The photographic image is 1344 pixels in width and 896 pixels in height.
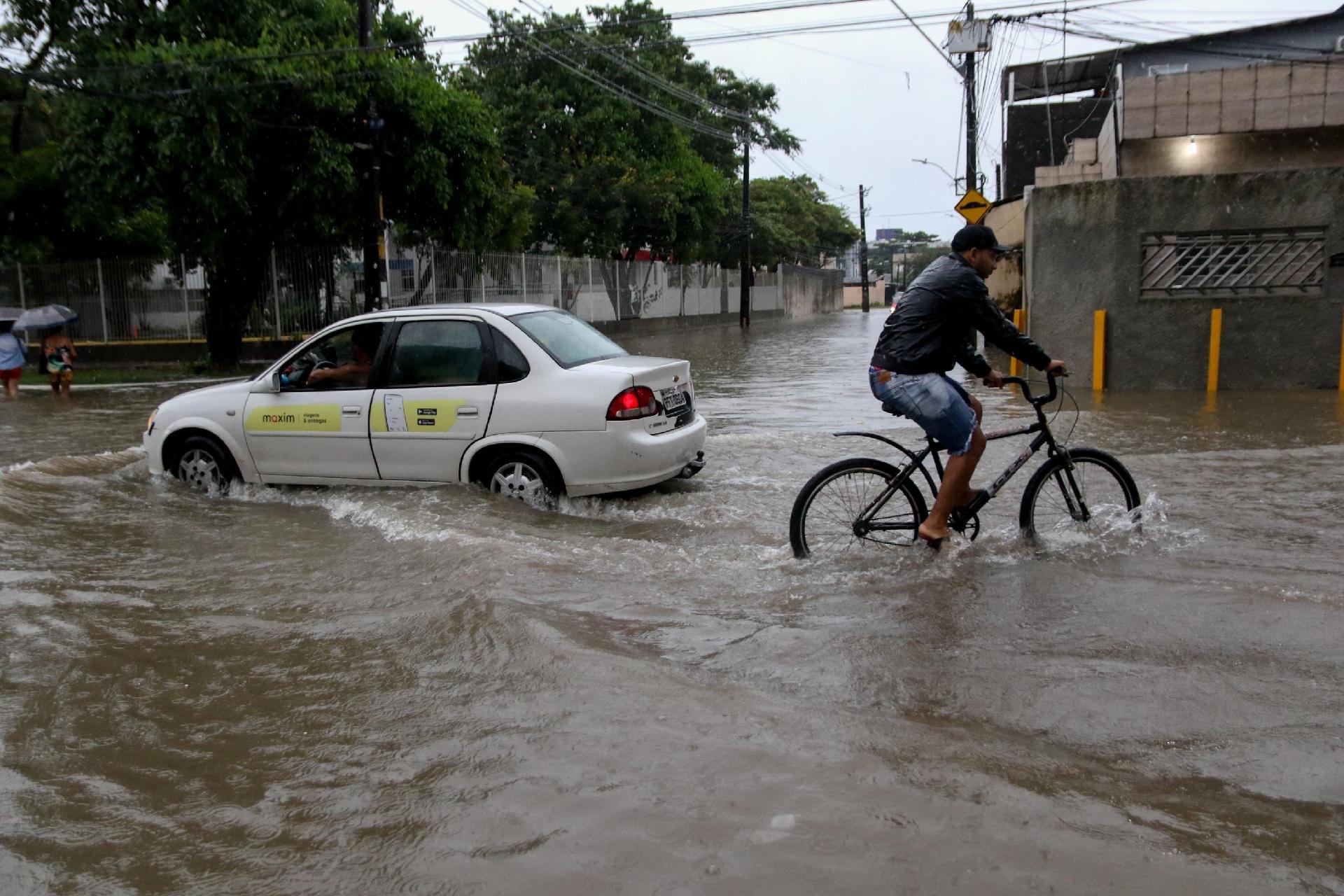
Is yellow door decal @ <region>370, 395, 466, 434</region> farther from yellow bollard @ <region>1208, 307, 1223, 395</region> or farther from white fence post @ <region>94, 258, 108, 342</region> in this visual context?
white fence post @ <region>94, 258, 108, 342</region>

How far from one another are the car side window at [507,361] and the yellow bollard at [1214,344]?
9320 mm

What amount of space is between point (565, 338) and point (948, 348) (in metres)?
2.96

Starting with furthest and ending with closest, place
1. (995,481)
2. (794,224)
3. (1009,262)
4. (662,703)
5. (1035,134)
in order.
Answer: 1. (794,224)
2. (1035,134)
3. (1009,262)
4. (995,481)
5. (662,703)

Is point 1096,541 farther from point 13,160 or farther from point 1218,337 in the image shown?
point 13,160

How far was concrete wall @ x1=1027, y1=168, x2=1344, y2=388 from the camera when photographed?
12.8m

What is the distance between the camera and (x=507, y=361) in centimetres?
724

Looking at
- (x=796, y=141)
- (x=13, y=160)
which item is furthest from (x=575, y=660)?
(x=796, y=141)

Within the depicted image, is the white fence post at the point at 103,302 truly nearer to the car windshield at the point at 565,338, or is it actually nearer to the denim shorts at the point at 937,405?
the car windshield at the point at 565,338

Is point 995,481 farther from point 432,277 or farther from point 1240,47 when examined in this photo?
point 1240,47

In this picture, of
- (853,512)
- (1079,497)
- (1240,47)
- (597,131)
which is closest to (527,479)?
(853,512)

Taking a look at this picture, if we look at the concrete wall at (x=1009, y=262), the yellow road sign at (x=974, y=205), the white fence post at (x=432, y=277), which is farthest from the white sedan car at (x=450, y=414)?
the white fence post at (x=432, y=277)

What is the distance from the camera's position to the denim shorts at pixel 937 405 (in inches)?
215

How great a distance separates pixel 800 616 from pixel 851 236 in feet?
269

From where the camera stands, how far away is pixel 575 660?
4.39 metres
